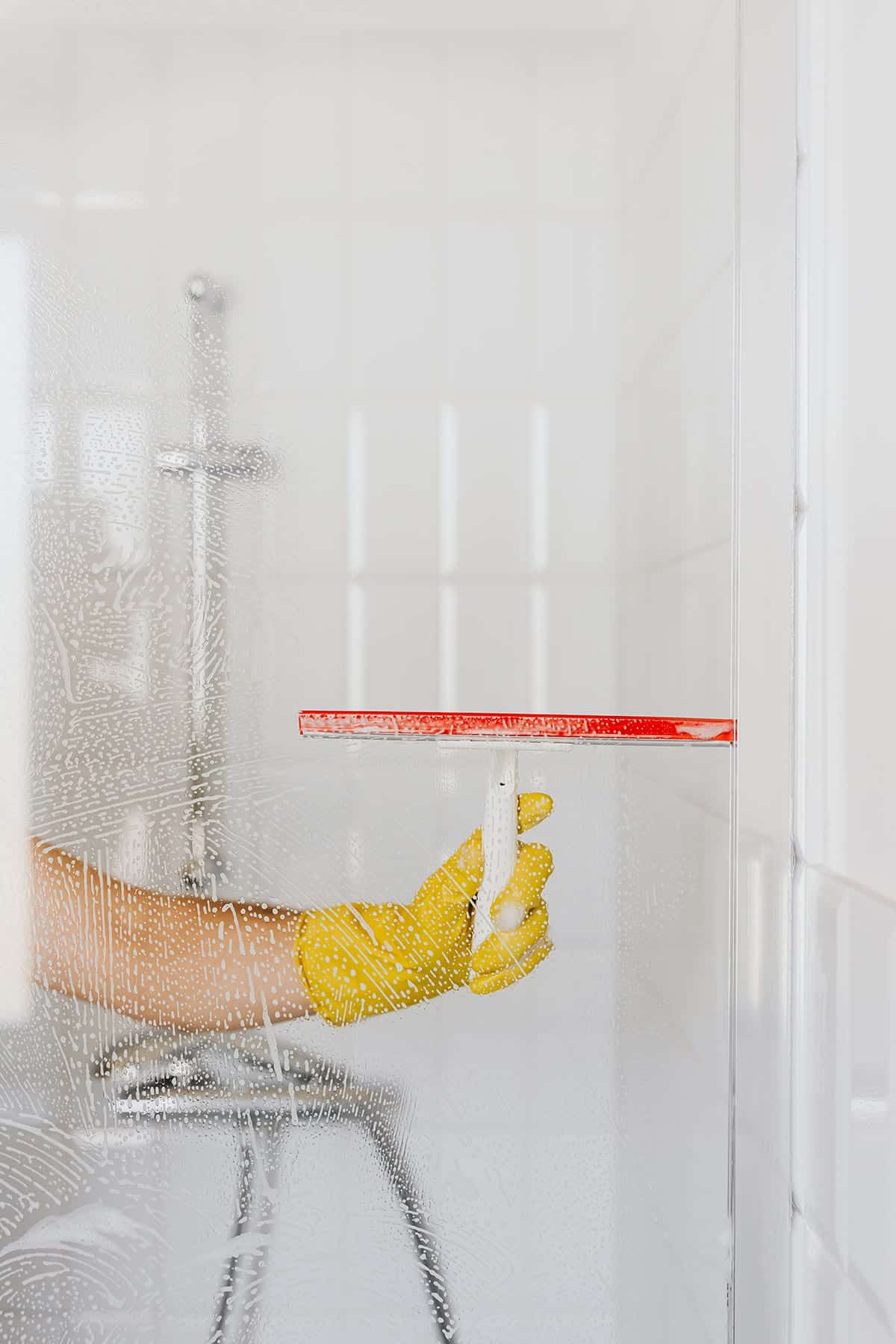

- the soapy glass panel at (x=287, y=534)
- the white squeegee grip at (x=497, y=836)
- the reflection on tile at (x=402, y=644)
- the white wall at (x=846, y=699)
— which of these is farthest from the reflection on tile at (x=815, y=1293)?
the reflection on tile at (x=402, y=644)

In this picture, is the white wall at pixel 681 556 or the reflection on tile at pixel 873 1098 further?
the white wall at pixel 681 556

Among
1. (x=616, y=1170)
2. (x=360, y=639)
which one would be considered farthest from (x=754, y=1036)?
(x=360, y=639)

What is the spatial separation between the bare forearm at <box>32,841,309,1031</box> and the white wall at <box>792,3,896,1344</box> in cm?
36

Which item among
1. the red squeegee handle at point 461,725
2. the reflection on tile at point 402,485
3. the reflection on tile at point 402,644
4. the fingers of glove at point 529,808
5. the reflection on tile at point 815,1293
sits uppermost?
the reflection on tile at point 402,485

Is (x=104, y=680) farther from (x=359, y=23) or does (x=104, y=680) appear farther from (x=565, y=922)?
(x=359, y=23)

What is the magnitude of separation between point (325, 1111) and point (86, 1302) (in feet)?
0.71

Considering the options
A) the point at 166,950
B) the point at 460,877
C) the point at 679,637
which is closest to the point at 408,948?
the point at 460,877

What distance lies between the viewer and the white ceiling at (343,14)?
30.0 inches

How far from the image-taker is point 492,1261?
2.57ft

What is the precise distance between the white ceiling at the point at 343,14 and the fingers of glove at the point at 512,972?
638mm

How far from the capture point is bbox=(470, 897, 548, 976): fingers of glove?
2.54 feet

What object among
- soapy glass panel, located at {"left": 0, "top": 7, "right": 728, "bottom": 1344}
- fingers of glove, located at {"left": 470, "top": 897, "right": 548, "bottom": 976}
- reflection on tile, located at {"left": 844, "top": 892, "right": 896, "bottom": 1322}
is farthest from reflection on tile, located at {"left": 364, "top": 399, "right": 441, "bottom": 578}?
reflection on tile, located at {"left": 844, "top": 892, "right": 896, "bottom": 1322}

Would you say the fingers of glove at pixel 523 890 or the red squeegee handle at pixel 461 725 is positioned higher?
the red squeegee handle at pixel 461 725

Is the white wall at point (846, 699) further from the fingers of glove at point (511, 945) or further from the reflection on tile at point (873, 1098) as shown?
the fingers of glove at point (511, 945)
